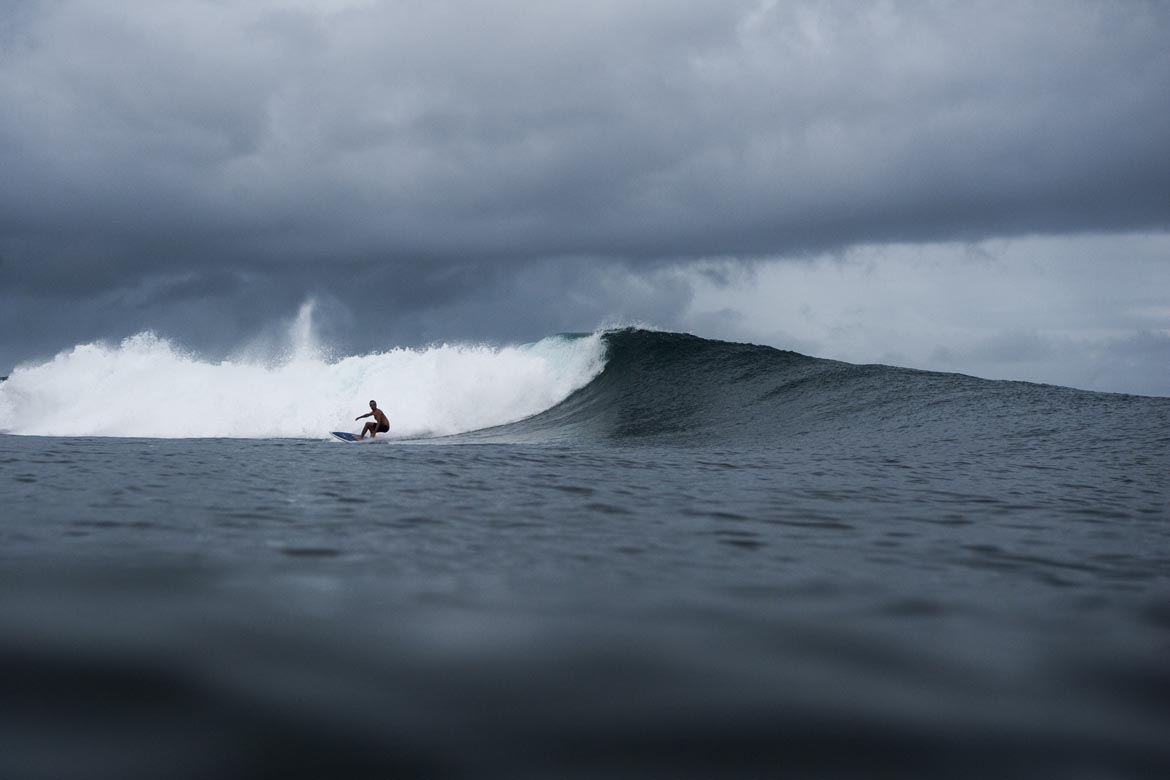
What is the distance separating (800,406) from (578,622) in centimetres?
1423

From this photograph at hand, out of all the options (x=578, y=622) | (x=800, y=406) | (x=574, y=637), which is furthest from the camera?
(x=800, y=406)

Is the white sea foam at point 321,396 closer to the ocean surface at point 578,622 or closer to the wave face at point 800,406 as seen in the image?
the wave face at point 800,406

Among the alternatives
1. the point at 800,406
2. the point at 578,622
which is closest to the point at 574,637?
the point at 578,622

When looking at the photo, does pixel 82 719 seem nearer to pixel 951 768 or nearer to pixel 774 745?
pixel 774 745

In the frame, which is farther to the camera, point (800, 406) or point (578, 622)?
point (800, 406)

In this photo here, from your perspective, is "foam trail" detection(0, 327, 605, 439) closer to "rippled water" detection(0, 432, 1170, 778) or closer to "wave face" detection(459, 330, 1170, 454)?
"wave face" detection(459, 330, 1170, 454)

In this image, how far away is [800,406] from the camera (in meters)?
16.2

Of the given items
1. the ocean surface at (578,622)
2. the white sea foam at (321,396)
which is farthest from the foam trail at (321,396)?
the ocean surface at (578,622)

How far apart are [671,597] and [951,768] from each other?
4.46 ft

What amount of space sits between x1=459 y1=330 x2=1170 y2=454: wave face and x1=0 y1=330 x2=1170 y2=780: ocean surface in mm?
4393

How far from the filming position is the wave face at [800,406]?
38.1 feet

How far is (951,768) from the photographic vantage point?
1648mm

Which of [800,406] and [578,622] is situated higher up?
[800,406]

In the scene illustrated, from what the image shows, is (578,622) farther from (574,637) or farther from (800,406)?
(800,406)
